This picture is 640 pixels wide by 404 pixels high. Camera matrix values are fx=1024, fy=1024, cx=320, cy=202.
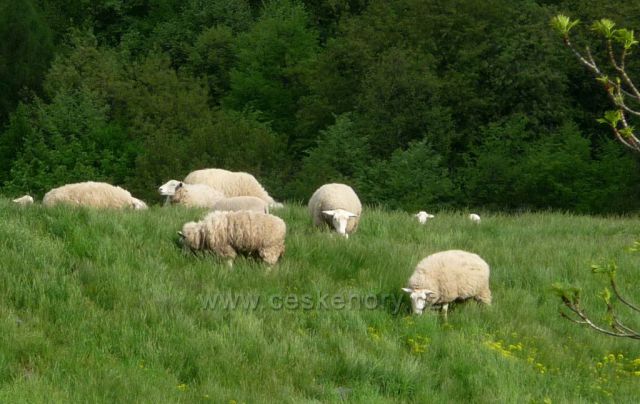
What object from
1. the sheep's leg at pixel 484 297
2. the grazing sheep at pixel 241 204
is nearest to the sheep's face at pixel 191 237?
the grazing sheep at pixel 241 204

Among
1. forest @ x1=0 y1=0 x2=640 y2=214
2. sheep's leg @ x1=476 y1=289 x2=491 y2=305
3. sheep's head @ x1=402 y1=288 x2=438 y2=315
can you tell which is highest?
forest @ x1=0 y1=0 x2=640 y2=214

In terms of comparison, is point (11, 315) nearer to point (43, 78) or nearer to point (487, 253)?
point (487, 253)

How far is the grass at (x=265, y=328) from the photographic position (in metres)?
8.16

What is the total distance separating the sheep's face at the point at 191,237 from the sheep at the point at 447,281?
229cm

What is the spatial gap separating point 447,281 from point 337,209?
3260 mm

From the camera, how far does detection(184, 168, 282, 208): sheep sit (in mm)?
16594

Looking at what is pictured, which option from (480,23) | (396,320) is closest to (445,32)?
(480,23)

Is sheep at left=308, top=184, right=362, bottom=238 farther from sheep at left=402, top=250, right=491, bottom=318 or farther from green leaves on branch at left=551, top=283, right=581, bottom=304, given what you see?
green leaves on branch at left=551, top=283, right=581, bottom=304

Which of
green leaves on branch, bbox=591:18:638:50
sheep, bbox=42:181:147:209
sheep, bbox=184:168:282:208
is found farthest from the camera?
sheep, bbox=184:168:282:208

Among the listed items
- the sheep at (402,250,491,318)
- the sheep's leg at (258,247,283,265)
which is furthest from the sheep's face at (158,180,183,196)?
the sheep at (402,250,491,318)

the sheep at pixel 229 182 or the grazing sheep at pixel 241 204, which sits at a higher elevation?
the sheep at pixel 229 182

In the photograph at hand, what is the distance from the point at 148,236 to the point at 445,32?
34724 mm

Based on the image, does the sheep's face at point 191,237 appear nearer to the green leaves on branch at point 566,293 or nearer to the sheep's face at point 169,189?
the sheep's face at point 169,189

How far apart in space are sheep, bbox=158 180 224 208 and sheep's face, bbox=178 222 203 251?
3.83 metres
